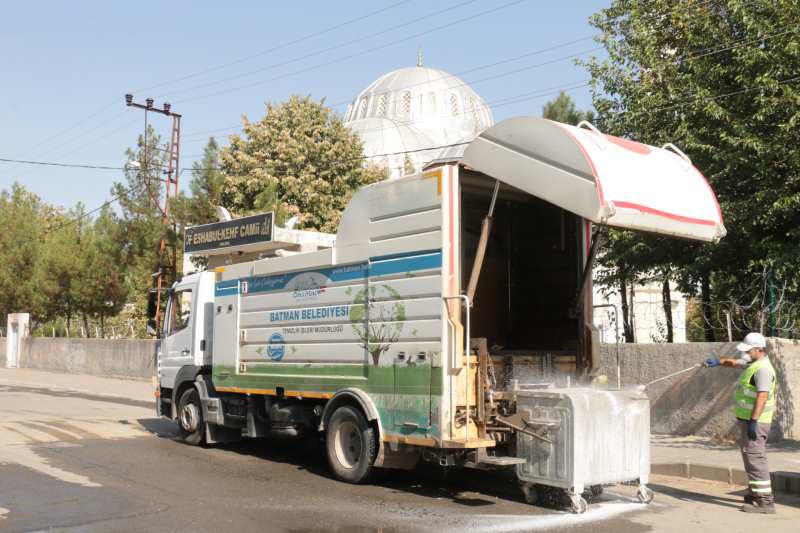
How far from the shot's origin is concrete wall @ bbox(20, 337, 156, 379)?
27.8m

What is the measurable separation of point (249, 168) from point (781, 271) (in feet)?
66.2

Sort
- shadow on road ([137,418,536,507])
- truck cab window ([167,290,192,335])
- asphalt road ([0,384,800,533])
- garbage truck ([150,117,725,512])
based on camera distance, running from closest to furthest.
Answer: asphalt road ([0,384,800,533]) → garbage truck ([150,117,725,512]) → shadow on road ([137,418,536,507]) → truck cab window ([167,290,192,335])

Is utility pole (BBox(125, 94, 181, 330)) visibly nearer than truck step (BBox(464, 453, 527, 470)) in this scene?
No

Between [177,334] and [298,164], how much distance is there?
1704 cm

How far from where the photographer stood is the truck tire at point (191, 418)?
38.6 ft

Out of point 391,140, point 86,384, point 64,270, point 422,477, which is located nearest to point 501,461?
point 422,477

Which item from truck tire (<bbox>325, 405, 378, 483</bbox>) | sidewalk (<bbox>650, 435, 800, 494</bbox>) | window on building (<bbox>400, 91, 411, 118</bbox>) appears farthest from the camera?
window on building (<bbox>400, 91, 411, 118</bbox>)

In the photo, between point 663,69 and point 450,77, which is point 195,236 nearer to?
point 663,69

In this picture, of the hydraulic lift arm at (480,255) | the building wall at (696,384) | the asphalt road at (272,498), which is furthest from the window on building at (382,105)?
the hydraulic lift arm at (480,255)

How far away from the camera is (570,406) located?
733 centimetres

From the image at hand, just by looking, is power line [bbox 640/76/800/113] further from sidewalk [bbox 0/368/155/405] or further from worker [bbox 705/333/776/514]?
sidewalk [bbox 0/368/155/405]

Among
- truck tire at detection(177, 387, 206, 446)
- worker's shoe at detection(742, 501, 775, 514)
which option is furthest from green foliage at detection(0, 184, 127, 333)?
worker's shoe at detection(742, 501, 775, 514)

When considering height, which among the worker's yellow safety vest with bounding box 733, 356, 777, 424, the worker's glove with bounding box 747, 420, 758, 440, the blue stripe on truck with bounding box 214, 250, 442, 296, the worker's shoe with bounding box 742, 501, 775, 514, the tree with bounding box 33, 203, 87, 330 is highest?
the tree with bounding box 33, 203, 87, 330

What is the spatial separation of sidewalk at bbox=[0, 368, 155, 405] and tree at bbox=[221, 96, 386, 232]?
6.65 m
